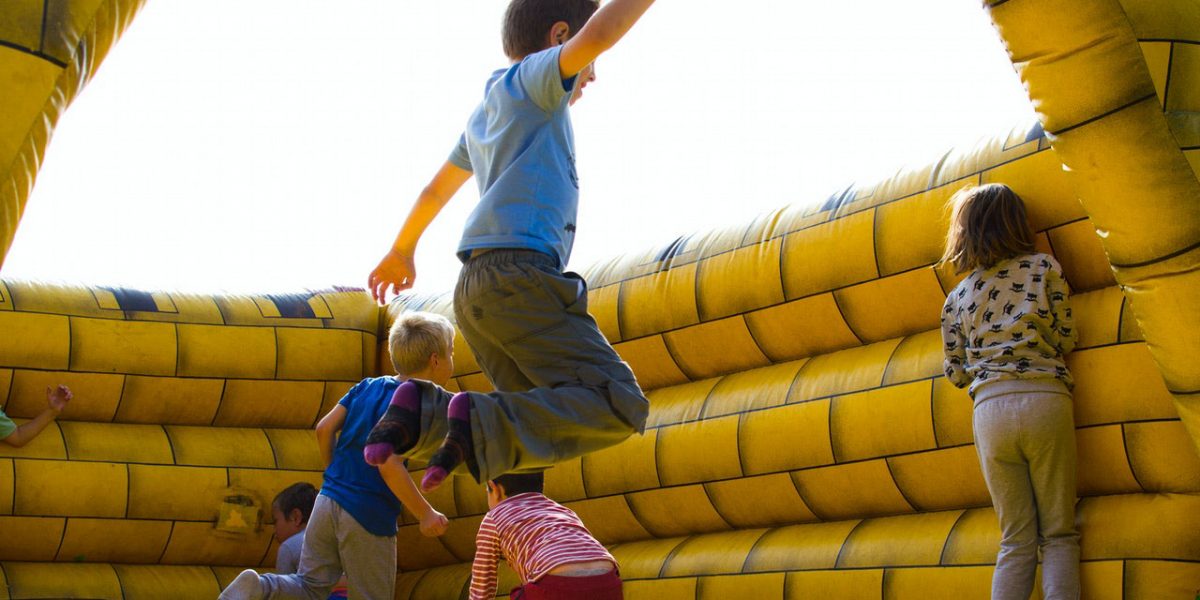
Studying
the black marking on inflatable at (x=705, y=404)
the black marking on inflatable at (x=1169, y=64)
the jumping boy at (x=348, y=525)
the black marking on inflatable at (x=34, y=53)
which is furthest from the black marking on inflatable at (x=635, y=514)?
the black marking on inflatable at (x=34, y=53)

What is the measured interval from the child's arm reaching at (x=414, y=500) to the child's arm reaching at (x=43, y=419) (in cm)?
124

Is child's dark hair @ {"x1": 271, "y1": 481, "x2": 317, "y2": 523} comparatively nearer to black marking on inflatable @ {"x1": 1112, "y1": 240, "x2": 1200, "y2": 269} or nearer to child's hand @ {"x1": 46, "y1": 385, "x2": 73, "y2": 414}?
child's hand @ {"x1": 46, "y1": 385, "x2": 73, "y2": 414}

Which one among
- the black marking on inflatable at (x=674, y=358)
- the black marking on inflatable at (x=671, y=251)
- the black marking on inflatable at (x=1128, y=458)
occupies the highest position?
the black marking on inflatable at (x=671, y=251)

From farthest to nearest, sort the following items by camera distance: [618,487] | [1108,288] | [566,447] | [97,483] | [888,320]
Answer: [97,483], [618,487], [888,320], [1108,288], [566,447]

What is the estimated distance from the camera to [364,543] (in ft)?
7.89

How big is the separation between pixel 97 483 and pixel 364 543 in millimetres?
856

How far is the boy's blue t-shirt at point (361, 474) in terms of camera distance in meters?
2.41

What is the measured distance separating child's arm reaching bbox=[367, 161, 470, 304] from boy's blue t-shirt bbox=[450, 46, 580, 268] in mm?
259

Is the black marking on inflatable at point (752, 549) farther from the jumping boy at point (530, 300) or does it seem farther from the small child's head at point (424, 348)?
the jumping boy at point (530, 300)

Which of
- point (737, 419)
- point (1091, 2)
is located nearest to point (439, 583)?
point (737, 419)

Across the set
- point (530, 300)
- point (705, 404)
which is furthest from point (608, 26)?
point (705, 404)

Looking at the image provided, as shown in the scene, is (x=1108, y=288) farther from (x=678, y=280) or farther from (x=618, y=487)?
(x=618, y=487)

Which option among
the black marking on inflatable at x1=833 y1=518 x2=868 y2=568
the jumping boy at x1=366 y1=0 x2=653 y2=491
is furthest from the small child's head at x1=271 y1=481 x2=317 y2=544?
the jumping boy at x1=366 y1=0 x2=653 y2=491

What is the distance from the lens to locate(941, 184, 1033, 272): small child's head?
194cm
